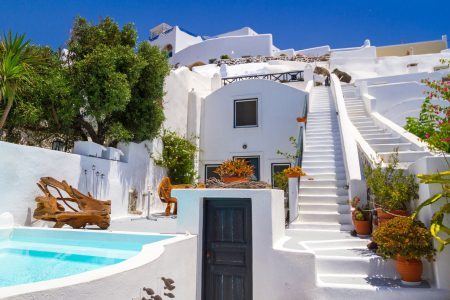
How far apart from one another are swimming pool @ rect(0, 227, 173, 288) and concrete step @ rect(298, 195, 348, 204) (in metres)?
3.96

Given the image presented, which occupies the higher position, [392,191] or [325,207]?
[392,191]

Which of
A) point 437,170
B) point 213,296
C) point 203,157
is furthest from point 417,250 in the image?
point 203,157

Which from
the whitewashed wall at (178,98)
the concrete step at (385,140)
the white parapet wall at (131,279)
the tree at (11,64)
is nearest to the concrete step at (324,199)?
the concrete step at (385,140)

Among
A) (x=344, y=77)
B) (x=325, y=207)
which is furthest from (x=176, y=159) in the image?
(x=344, y=77)

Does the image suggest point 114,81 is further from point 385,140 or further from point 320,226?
point 385,140

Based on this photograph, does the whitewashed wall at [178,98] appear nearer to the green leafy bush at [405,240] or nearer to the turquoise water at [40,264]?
the turquoise water at [40,264]

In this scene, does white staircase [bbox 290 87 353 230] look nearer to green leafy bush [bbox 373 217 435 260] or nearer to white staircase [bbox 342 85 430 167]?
white staircase [bbox 342 85 430 167]

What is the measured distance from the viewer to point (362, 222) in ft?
19.9

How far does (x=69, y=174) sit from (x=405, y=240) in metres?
7.08

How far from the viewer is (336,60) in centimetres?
2545

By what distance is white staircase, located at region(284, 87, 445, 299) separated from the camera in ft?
14.2

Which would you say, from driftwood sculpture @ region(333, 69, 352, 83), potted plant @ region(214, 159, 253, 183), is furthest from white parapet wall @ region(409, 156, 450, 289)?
driftwood sculpture @ region(333, 69, 352, 83)

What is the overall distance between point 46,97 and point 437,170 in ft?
28.1

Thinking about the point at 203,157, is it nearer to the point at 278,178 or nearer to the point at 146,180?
the point at 146,180
